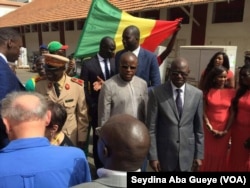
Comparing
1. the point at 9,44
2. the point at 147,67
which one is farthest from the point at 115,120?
the point at 147,67

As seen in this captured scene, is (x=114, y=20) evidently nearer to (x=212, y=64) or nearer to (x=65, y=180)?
(x=212, y=64)

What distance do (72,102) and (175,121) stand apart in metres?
1.04

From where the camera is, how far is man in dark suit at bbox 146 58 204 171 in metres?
2.70

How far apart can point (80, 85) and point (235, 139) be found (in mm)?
1905

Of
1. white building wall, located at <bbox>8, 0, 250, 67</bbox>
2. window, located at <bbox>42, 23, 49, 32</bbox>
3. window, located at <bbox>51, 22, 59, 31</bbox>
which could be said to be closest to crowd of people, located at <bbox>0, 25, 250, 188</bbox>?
white building wall, located at <bbox>8, 0, 250, 67</bbox>

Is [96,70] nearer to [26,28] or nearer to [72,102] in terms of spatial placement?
[72,102]

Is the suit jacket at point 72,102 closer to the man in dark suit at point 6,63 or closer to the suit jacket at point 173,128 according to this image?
the man in dark suit at point 6,63

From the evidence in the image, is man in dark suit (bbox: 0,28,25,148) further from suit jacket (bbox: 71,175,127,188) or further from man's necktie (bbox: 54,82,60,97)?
suit jacket (bbox: 71,175,127,188)

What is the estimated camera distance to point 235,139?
3.37 meters

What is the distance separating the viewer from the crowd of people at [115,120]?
48.8 inches

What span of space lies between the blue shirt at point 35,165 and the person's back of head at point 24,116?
0.17 ft

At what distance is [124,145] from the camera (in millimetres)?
1203

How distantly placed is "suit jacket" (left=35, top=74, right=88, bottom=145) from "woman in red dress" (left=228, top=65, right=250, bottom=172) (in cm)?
173

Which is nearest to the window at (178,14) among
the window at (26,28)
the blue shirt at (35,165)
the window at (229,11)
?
the window at (229,11)
